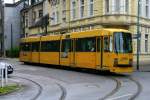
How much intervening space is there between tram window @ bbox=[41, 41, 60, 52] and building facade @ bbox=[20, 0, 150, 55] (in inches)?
314

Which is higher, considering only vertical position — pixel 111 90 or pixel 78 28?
pixel 78 28

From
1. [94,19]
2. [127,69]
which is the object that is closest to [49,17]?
[94,19]

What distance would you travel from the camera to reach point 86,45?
1251 inches

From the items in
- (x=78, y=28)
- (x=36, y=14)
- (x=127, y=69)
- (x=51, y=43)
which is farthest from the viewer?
(x=36, y=14)

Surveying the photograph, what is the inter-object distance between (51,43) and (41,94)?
Answer: 1885 cm

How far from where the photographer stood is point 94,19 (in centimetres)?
4744

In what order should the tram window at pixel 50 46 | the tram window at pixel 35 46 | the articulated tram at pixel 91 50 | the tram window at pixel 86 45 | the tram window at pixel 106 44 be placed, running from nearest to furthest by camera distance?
the articulated tram at pixel 91 50 → the tram window at pixel 106 44 → the tram window at pixel 86 45 → the tram window at pixel 50 46 → the tram window at pixel 35 46

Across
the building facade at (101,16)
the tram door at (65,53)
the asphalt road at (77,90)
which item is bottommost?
the asphalt road at (77,90)

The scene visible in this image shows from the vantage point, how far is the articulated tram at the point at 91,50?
2847 cm

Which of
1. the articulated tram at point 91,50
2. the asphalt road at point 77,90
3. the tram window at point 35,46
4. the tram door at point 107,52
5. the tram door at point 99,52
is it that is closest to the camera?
the asphalt road at point 77,90

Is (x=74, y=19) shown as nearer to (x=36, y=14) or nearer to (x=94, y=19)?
(x=94, y=19)

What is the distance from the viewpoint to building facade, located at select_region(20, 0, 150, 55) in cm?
4550

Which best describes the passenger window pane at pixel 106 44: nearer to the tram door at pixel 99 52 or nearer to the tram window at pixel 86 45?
the tram door at pixel 99 52

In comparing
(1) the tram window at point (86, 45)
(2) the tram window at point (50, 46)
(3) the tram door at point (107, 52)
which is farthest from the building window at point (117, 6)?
(3) the tram door at point (107, 52)
